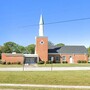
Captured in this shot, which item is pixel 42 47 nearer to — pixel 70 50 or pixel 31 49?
pixel 70 50

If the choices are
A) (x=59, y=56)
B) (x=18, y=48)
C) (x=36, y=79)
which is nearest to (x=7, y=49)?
(x=18, y=48)

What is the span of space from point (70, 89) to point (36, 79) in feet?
15.6

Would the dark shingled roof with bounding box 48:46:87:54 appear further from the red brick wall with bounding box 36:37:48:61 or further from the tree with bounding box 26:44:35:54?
the tree with bounding box 26:44:35:54

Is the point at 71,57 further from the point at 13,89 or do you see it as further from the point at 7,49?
the point at 13,89

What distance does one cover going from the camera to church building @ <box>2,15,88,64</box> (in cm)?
6498

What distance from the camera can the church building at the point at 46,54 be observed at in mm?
64981

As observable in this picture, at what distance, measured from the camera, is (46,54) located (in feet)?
222

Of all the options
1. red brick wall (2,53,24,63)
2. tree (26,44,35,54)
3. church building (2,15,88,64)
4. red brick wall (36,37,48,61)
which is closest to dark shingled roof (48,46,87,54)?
church building (2,15,88,64)

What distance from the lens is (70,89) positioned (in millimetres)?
14586

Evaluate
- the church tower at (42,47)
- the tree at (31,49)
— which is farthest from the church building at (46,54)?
the tree at (31,49)

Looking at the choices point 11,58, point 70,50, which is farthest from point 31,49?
point 11,58

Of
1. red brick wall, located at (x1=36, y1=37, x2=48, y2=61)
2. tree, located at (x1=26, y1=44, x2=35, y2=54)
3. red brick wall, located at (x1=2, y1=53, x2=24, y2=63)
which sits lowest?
red brick wall, located at (x1=2, y1=53, x2=24, y2=63)

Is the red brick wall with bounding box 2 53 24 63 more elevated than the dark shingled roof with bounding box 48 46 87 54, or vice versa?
the dark shingled roof with bounding box 48 46 87 54

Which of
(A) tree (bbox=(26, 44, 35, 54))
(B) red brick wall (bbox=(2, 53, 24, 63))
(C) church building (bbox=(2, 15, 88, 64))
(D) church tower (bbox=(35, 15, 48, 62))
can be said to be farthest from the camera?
(A) tree (bbox=(26, 44, 35, 54))
